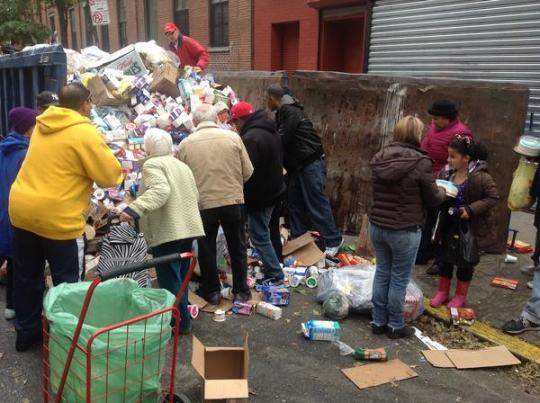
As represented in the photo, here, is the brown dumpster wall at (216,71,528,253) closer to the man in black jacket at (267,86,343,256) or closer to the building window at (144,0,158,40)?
the man in black jacket at (267,86,343,256)

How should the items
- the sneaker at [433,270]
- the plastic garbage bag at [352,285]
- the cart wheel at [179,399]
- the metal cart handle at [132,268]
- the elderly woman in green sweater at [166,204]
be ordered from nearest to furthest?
the metal cart handle at [132,268] < the cart wheel at [179,399] < the elderly woman in green sweater at [166,204] < the plastic garbage bag at [352,285] < the sneaker at [433,270]

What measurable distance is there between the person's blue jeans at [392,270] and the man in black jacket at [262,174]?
1155 millimetres

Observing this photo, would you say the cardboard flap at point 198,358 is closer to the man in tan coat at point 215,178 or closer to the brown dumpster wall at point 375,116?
the man in tan coat at point 215,178

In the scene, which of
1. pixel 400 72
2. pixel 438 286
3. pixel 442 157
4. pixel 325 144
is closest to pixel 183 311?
pixel 438 286

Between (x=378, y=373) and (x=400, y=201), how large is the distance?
4.08 ft

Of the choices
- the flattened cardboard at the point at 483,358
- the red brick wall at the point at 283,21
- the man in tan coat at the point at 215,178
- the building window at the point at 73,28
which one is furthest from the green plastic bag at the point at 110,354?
the building window at the point at 73,28

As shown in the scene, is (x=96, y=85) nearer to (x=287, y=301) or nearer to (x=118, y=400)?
(x=287, y=301)

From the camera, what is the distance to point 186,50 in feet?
30.0

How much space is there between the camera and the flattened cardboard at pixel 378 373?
11.6 ft

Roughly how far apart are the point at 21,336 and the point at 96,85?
15.8 ft

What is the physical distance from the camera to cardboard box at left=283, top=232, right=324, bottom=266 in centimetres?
566

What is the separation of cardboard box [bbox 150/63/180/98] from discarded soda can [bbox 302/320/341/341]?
5.14m

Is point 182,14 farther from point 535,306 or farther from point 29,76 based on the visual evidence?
point 535,306

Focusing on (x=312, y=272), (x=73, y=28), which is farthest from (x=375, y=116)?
(x=73, y=28)
